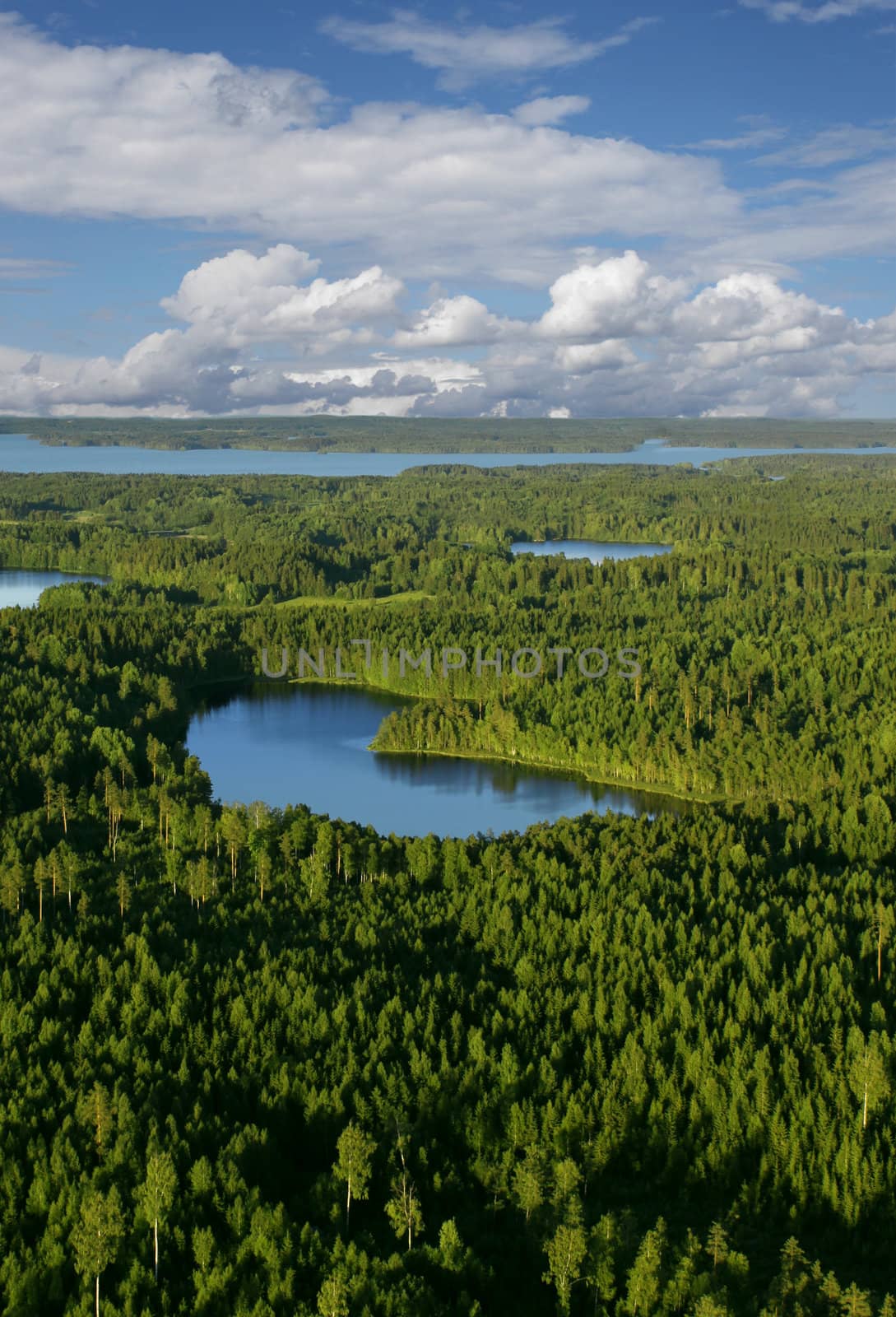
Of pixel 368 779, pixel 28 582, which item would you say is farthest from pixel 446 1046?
pixel 28 582

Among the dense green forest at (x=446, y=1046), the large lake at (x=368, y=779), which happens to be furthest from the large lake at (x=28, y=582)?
the dense green forest at (x=446, y=1046)

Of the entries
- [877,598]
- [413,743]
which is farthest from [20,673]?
[877,598]

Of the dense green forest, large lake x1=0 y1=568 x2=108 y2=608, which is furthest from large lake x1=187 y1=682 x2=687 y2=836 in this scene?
large lake x1=0 y1=568 x2=108 y2=608

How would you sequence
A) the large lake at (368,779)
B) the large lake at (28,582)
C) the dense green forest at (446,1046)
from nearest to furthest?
the dense green forest at (446,1046), the large lake at (368,779), the large lake at (28,582)

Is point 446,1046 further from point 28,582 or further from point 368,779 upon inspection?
point 28,582

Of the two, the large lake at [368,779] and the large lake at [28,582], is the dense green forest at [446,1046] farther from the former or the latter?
the large lake at [28,582]

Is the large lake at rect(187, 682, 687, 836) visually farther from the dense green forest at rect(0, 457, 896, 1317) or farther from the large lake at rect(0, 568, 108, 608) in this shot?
the large lake at rect(0, 568, 108, 608)

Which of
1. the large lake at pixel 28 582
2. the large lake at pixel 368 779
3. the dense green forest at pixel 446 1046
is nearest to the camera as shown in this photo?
the dense green forest at pixel 446 1046
